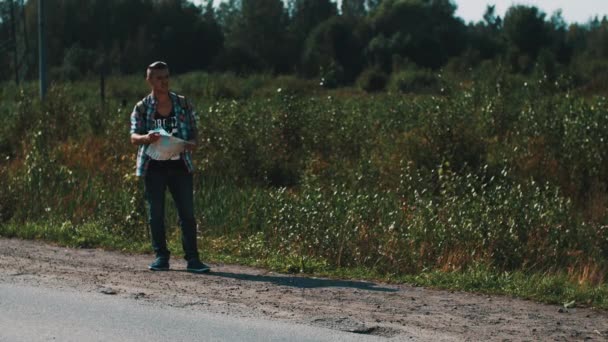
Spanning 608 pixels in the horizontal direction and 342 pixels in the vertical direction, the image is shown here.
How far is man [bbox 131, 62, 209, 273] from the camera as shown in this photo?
9.62 m

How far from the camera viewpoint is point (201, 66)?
2532 inches

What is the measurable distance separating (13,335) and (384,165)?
36.8 feet

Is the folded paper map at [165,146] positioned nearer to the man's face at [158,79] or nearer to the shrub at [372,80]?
the man's face at [158,79]

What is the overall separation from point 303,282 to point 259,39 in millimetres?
60825

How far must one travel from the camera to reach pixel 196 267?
32.0 feet

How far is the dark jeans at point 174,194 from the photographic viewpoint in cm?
967

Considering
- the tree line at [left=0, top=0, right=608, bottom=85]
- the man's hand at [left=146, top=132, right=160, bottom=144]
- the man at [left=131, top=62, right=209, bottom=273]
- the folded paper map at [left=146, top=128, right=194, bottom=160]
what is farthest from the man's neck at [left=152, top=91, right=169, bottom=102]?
the tree line at [left=0, top=0, right=608, bottom=85]

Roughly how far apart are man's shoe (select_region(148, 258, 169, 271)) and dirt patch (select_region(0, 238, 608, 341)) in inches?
4.4

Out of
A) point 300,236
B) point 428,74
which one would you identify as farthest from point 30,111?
point 428,74

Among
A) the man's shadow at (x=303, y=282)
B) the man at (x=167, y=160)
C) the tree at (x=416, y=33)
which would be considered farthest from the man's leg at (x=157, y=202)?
the tree at (x=416, y=33)

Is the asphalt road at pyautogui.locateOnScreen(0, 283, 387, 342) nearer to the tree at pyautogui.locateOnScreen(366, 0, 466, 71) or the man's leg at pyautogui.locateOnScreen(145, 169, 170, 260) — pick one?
the man's leg at pyautogui.locateOnScreen(145, 169, 170, 260)

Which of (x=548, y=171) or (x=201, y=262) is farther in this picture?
(x=548, y=171)

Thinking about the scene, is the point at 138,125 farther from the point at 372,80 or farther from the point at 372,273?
the point at 372,80

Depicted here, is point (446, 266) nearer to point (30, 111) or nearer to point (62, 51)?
point (30, 111)
